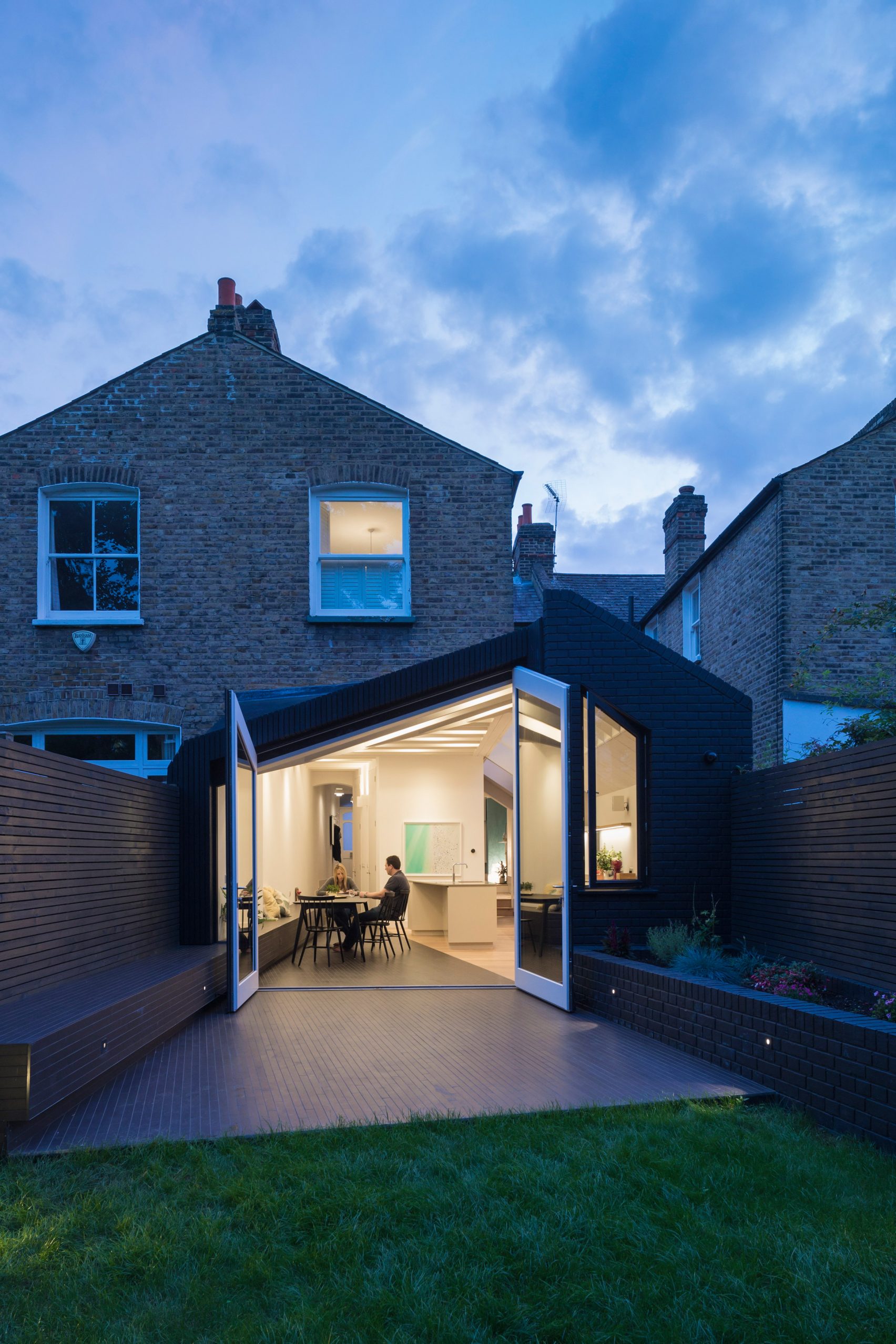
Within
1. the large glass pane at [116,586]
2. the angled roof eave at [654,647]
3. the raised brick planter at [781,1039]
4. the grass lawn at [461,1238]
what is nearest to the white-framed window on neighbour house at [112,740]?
the large glass pane at [116,586]

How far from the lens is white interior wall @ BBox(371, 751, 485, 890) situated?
16203 mm

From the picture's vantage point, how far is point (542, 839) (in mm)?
9352

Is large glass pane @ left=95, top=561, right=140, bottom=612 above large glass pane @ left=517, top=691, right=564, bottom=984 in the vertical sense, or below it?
above

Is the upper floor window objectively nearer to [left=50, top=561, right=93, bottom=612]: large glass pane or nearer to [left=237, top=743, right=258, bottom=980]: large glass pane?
[left=50, top=561, right=93, bottom=612]: large glass pane

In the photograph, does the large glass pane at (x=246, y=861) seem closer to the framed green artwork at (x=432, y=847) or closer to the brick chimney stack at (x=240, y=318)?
the brick chimney stack at (x=240, y=318)

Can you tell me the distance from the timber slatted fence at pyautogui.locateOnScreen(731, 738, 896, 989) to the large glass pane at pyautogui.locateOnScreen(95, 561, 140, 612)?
7.57m

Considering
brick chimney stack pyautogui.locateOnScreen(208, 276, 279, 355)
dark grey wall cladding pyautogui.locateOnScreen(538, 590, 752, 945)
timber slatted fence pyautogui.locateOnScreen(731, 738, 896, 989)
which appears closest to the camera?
timber slatted fence pyautogui.locateOnScreen(731, 738, 896, 989)

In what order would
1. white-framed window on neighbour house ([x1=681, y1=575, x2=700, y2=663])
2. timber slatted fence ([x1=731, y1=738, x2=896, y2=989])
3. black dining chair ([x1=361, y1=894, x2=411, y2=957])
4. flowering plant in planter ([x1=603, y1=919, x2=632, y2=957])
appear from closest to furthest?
timber slatted fence ([x1=731, y1=738, x2=896, y2=989]), flowering plant in planter ([x1=603, y1=919, x2=632, y2=957]), black dining chair ([x1=361, y1=894, x2=411, y2=957]), white-framed window on neighbour house ([x1=681, y1=575, x2=700, y2=663])

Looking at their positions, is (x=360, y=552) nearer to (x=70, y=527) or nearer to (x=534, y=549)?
(x=70, y=527)

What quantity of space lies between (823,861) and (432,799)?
9721 mm

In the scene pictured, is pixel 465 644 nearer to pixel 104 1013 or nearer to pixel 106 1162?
pixel 104 1013

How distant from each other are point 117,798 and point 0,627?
17.8 feet

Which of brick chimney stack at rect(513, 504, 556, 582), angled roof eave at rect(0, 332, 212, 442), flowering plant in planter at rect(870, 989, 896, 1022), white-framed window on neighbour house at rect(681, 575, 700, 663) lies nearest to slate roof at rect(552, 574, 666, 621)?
brick chimney stack at rect(513, 504, 556, 582)

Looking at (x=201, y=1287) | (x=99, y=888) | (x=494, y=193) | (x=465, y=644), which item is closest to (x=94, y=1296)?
(x=201, y=1287)
